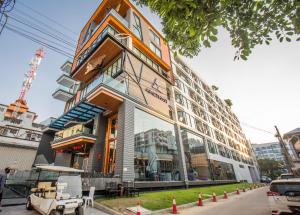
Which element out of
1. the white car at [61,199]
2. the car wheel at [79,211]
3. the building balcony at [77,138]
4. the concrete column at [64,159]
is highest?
the building balcony at [77,138]

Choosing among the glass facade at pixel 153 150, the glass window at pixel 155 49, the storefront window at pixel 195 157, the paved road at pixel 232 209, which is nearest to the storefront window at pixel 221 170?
the storefront window at pixel 195 157

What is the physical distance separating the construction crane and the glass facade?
42.9 metres

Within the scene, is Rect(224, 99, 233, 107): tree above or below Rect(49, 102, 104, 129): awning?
above

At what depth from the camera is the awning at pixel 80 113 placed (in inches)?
677

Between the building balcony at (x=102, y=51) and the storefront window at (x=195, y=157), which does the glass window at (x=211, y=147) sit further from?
the building balcony at (x=102, y=51)

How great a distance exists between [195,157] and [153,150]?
10625 millimetres

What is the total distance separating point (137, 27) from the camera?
22.9 m

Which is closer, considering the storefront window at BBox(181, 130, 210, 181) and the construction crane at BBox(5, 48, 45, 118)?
the storefront window at BBox(181, 130, 210, 181)

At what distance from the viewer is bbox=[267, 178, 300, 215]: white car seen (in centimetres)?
562

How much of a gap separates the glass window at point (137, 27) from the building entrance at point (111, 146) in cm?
1225

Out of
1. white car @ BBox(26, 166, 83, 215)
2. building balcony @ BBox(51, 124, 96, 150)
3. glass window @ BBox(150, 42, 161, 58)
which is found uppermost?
glass window @ BBox(150, 42, 161, 58)

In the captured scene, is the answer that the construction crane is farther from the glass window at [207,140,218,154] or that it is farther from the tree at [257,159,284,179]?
the tree at [257,159,284,179]

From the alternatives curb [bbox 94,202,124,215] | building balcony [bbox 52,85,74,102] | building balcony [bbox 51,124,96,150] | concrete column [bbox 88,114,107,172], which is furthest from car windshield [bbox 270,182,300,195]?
building balcony [bbox 52,85,74,102]

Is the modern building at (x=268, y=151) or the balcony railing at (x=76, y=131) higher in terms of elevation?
the modern building at (x=268, y=151)
